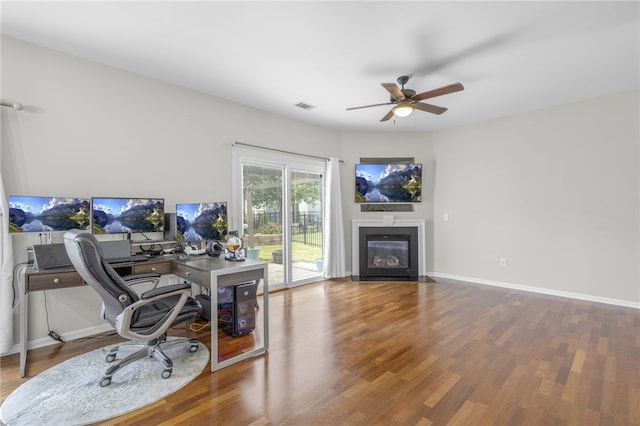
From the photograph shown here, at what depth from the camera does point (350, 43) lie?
2.75 metres

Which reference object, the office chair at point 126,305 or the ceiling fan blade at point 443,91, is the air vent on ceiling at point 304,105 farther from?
the office chair at point 126,305

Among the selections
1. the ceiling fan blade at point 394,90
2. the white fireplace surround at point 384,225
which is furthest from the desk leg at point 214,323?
the white fireplace surround at point 384,225

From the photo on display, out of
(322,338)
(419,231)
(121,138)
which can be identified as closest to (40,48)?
(121,138)

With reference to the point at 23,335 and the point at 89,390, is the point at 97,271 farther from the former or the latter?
the point at 23,335

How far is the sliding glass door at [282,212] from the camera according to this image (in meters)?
4.43

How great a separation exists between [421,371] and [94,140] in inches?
147

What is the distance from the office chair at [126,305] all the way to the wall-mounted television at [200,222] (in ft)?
3.18

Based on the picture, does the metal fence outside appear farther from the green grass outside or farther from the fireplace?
the fireplace

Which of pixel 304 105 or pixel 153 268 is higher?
pixel 304 105

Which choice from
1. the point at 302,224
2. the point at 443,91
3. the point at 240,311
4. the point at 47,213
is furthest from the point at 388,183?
the point at 47,213

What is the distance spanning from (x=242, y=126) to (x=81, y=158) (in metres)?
1.95

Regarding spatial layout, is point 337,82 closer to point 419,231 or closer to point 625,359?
point 419,231

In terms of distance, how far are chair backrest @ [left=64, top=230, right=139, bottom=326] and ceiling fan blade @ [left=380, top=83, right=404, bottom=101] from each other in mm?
2683

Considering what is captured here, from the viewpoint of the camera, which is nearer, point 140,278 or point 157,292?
point 157,292
